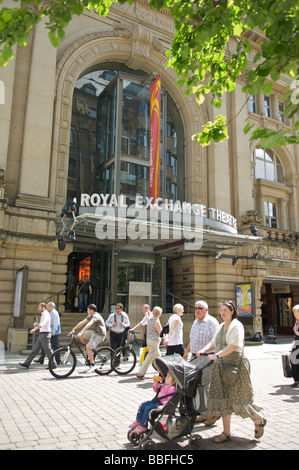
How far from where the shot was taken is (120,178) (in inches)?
746

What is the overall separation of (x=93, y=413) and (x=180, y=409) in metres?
2.03

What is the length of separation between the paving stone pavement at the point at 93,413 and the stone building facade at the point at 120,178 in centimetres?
545

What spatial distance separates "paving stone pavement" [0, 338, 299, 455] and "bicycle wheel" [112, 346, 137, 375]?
0.27 metres

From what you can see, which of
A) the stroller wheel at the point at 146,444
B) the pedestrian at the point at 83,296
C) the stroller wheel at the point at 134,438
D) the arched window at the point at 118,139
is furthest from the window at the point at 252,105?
the stroller wheel at the point at 146,444

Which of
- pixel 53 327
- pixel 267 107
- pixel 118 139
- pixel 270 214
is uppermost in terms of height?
pixel 267 107

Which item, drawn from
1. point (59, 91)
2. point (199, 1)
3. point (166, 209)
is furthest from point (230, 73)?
point (59, 91)

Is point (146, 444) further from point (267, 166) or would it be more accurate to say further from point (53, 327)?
point (267, 166)

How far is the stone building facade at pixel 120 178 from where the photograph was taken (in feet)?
50.4

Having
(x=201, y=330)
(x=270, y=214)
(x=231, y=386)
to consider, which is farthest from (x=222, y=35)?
(x=270, y=214)

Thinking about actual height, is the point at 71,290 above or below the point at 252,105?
below

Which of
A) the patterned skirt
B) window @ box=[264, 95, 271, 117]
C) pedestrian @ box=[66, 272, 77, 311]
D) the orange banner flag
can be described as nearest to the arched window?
the orange banner flag

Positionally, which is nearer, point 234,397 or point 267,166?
point 234,397

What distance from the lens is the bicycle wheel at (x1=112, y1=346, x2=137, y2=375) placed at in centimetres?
989

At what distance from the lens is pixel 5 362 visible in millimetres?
11141
